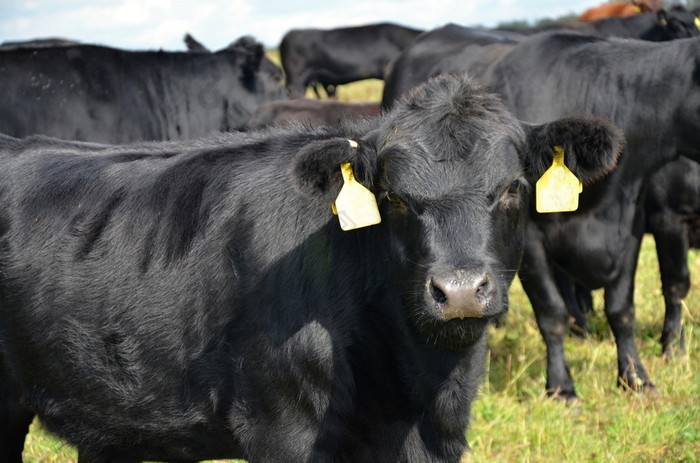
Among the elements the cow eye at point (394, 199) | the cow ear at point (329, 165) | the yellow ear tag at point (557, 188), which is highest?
the cow ear at point (329, 165)

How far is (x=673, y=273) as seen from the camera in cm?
662

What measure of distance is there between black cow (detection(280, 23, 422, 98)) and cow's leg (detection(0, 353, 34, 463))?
18504mm

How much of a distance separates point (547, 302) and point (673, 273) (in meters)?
1.27

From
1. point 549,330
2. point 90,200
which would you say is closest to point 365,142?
point 90,200

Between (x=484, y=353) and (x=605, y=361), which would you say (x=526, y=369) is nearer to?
(x=605, y=361)

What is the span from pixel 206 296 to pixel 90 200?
750 millimetres

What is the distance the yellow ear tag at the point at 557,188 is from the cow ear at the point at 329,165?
0.66m

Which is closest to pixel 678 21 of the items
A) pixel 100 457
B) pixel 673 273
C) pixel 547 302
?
pixel 673 273

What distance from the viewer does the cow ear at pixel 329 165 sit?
325 centimetres

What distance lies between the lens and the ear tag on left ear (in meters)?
3.28

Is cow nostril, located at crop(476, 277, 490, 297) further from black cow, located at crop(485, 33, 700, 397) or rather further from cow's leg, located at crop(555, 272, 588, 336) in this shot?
cow's leg, located at crop(555, 272, 588, 336)

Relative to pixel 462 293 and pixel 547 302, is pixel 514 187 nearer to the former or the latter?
pixel 462 293

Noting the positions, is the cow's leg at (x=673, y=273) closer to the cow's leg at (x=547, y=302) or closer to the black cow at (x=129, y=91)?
the cow's leg at (x=547, y=302)

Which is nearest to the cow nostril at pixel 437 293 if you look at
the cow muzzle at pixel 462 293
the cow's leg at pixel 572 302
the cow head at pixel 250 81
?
the cow muzzle at pixel 462 293
